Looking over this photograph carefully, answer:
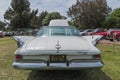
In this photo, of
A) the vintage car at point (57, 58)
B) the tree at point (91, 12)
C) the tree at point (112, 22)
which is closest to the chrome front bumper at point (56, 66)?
the vintage car at point (57, 58)

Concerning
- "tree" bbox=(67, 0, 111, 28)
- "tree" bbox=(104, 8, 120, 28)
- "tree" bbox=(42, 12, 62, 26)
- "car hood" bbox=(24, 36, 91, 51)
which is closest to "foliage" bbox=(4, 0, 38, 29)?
"tree" bbox=(42, 12, 62, 26)

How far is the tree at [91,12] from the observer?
59.5 m

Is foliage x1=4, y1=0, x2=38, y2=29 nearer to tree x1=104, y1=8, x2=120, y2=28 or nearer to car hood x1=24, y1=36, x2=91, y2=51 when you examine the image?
tree x1=104, y1=8, x2=120, y2=28

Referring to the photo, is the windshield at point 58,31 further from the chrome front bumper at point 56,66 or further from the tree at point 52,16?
the tree at point 52,16

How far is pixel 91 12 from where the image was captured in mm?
59312

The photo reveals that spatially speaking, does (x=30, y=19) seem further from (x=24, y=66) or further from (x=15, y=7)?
(x=24, y=66)

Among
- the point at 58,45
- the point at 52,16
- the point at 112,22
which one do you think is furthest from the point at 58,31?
the point at 52,16

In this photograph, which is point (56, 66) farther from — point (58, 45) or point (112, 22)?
point (112, 22)

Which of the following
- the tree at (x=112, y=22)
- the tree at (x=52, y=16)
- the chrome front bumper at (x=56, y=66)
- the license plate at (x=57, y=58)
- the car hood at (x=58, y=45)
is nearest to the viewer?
the chrome front bumper at (x=56, y=66)

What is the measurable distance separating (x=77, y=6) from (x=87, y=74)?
182 feet

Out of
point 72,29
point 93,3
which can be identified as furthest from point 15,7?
point 72,29

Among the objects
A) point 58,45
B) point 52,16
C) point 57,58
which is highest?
point 52,16

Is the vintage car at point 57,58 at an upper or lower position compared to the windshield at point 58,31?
lower

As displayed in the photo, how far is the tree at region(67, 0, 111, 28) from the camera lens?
195ft
